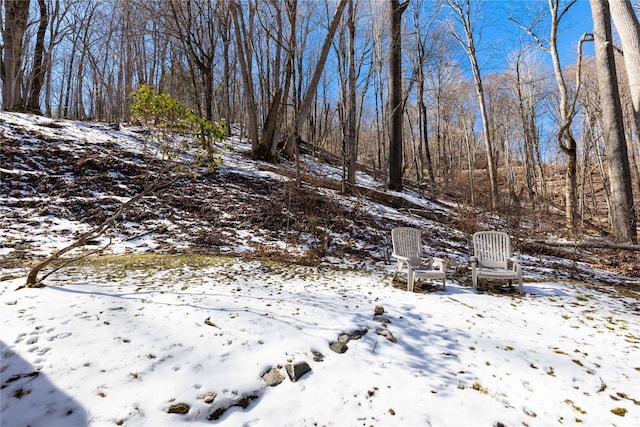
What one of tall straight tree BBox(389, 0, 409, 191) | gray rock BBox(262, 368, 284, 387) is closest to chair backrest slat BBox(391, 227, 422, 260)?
gray rock BBox(262, 368, 284, 387)

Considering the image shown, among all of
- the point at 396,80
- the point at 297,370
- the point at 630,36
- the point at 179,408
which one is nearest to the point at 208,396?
the point at 179,408

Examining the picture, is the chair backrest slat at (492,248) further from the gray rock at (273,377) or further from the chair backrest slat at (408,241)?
the gray rock at (273,377)

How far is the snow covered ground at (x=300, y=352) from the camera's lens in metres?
1.94

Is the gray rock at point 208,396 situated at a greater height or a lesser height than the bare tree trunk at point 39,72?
lesser

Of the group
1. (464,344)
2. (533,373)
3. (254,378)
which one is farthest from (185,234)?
(533,373)

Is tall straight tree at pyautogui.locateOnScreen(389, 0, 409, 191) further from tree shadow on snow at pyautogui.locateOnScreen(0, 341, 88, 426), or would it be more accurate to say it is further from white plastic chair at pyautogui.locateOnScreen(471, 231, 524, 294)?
tree shadow on snow at pyautogui.locateOnScreen(0, 341, 88, 426)

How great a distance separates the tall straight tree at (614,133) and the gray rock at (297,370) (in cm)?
761

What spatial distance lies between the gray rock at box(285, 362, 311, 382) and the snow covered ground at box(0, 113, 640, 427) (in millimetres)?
34

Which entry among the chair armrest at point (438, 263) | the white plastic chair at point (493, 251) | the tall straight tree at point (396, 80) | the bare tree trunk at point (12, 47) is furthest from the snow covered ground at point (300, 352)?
the bare tree trunk at point (12, 47)

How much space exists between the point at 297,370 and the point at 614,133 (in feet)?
27.7

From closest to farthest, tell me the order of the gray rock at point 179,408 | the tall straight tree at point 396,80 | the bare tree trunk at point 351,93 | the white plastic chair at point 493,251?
1. the gray rock at point 179,408
2. the white plastic chair at point 493,251
3. the bare tree trunk at point 351,93
4. the tall straight tree at point 396,80

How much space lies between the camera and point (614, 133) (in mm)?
6527

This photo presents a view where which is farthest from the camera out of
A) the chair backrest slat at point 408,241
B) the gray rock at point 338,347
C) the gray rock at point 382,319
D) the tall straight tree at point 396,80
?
the tall straight tree at point 396,80

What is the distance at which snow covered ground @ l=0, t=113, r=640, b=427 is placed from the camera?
1944 mm
